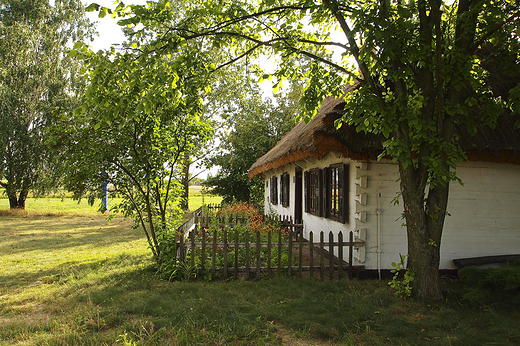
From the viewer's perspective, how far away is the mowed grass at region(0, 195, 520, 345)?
159 inches

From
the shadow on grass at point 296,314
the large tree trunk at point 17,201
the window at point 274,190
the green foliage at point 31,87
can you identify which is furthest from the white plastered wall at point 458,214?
the large tree trunk at point 17,201

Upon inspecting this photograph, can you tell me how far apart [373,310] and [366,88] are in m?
2.87

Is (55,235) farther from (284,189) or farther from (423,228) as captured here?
(423,228)

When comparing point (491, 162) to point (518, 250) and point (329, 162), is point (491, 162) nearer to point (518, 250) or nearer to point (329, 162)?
point (518, 250)

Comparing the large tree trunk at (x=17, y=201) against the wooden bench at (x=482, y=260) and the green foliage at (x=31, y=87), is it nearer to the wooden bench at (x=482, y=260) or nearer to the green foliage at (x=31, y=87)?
the green foliage at (x=31, y=87)

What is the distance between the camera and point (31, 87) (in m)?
20.8

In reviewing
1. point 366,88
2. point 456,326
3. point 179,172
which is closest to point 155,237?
point 179,172

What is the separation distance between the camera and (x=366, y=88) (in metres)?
4.92

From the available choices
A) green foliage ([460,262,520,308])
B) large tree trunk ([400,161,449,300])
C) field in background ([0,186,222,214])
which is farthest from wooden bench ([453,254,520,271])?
field in background ([0,186,222,214])

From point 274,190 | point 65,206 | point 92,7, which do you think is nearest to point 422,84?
A: point 92,7

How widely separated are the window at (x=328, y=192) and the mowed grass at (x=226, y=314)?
1.59 meters

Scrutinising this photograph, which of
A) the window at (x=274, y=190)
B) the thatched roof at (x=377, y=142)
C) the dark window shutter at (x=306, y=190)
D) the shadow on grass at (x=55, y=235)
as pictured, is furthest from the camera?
the window at (x=274, y=190)

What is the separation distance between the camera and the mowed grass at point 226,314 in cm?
405

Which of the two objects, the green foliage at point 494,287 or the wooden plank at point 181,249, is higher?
the wooden plank at point 181,249
